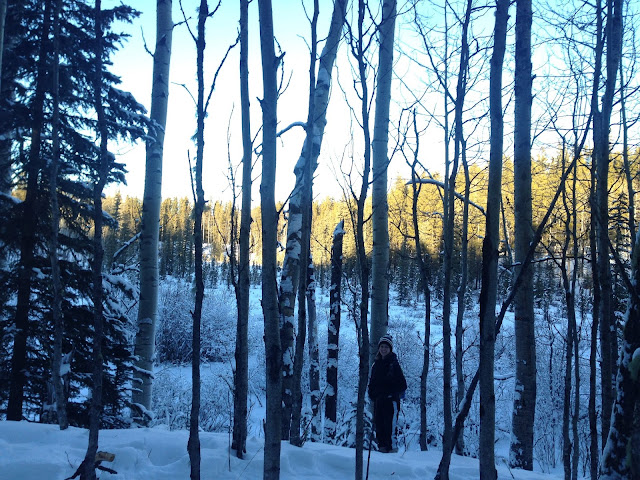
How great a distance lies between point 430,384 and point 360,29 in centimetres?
1388

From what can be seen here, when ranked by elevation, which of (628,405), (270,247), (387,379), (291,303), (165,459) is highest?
(270,247)

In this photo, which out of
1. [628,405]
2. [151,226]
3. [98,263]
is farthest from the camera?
[151,226]

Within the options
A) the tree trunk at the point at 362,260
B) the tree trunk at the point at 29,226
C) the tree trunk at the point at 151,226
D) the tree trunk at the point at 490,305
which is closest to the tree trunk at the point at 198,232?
the tree trunk at the point at 362,260

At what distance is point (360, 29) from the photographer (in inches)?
96.9

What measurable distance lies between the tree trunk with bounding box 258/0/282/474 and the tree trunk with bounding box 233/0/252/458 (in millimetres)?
466

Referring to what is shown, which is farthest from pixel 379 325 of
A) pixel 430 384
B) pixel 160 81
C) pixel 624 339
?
pixel 430 384

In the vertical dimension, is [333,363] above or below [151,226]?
below

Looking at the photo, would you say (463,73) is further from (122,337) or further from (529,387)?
(122,337)

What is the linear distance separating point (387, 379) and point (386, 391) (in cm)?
14

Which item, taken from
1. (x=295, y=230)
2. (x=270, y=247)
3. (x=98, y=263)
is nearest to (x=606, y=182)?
(x=295, y=230)

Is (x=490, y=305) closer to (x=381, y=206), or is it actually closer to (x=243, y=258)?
(x=243, y=258)

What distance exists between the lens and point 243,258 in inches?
111

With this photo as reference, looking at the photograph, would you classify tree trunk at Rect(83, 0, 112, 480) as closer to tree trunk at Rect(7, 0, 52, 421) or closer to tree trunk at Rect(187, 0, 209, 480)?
tree trunk at Rect(187, 0, 209, 480)

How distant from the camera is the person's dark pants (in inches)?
184
